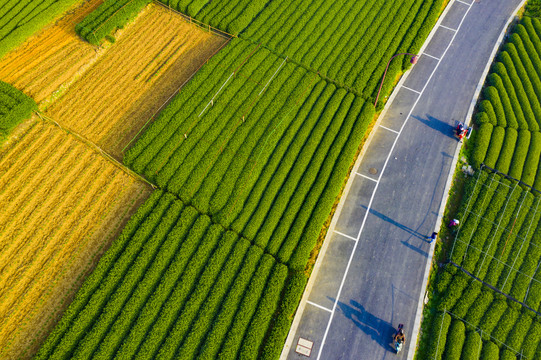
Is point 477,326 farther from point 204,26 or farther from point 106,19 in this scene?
point 106,19

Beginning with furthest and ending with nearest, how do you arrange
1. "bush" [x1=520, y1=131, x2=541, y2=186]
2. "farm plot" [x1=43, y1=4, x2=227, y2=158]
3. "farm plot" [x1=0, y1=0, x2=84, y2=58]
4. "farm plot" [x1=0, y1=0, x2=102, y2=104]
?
"farm plot" [x1=0, y1=0, x2=84, y2=58] < "farm plot" [x1=0, y1=0, x2=102, y2=104] < "bush" [x1=520, y1=131, x2=541, y2=186] < "farm plot" [x1=43, y1=4, x2=227, y2=158]

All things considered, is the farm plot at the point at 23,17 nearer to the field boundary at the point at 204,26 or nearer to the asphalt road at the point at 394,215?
the field boundary at the point at 204,26

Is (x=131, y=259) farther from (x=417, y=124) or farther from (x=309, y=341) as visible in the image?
(x=417, y=124)

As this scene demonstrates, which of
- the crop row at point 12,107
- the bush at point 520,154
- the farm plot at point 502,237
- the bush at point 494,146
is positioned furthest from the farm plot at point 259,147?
the bush at point 520,154

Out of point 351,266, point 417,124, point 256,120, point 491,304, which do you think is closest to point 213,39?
point 256,120

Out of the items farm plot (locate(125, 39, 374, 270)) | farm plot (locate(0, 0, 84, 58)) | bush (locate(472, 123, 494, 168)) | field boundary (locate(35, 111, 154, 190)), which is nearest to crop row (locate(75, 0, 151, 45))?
farm plot (locate(0, 0, 84, 58))

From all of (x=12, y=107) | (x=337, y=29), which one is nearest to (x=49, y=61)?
(x=12, y=107)

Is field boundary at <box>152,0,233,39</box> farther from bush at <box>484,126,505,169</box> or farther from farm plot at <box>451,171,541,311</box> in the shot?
farm plot at <box>451,171,541,311</box>
